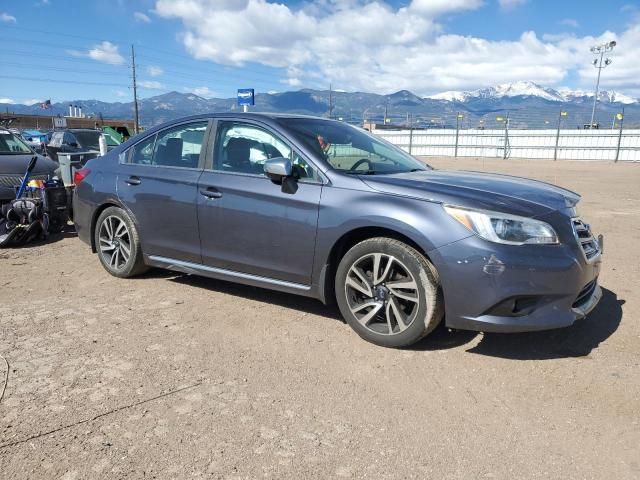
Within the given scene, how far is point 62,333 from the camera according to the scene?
13.1 ft

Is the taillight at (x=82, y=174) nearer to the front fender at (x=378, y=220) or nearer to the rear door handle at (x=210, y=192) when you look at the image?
the rear door handle at (x=210, y=192)

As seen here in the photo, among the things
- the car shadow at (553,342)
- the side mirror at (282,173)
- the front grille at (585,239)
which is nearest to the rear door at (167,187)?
the side mirror at (282,173)

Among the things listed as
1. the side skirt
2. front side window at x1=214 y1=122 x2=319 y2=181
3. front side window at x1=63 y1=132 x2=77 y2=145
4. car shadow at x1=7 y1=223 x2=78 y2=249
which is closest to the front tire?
the side skirt

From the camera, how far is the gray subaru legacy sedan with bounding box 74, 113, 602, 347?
3.33 meters

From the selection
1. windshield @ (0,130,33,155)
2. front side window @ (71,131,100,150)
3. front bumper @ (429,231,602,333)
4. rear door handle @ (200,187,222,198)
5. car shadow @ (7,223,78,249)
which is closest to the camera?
front bumper @ (429,231,602,333)

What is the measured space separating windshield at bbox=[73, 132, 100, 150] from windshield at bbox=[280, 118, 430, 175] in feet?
49.3

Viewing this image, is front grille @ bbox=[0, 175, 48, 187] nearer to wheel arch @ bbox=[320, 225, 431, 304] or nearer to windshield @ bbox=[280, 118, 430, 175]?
windshield @ bbox=[280, 118, 430, 175]

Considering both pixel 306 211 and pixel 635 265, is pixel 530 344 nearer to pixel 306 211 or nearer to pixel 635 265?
pixel 306 211

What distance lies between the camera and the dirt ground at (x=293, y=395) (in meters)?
2.49

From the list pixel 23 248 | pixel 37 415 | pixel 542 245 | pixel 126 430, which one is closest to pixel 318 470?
pixel 126 430

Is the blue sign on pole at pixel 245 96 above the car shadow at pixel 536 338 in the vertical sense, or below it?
above

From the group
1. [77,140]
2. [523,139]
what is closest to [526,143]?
[523,139]

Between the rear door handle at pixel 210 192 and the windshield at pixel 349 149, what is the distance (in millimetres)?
780

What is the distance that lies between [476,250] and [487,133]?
35175 mm
